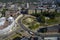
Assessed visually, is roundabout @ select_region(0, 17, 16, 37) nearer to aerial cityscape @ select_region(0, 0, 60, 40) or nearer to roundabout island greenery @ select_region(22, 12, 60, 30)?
aerial cityscape @ select_region(0, 0, 60, 40)

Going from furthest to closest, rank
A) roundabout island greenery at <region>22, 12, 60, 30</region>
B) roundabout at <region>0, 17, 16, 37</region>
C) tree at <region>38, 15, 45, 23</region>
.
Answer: tree at <region>38, 15, 45, 23</region>
roundabout island greenery at <region>22, 12, 60, 30</region>
roundabout at <region>0, 17, 16, 37</region>

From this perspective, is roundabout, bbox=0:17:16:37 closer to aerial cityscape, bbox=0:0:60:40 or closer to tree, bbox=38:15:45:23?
aerial cityscape, bbox=0:0:60:40

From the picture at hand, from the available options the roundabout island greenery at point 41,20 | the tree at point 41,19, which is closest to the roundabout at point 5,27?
the roundabout island greenery at point 41,20

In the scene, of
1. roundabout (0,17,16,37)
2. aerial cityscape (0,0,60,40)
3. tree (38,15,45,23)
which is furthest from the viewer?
tree (38,15,45,23)

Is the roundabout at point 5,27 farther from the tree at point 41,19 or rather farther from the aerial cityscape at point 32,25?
the tree at point 41,19

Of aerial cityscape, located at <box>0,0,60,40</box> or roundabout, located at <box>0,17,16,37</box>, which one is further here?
roundabout, located at <box>0,17,16,37</box>

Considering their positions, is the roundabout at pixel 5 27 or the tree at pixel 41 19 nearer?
the roundabout at pixel 5 27

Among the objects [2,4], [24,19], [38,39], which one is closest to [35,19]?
[24,19]

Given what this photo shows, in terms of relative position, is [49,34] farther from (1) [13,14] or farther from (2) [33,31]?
(1) [13,14]

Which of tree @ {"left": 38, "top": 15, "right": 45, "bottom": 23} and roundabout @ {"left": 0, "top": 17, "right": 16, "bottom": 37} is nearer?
roundabout @ {"left": 0, "top": 17, "right": 16, "bottom": 37}

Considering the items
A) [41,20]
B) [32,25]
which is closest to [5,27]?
[32,25]

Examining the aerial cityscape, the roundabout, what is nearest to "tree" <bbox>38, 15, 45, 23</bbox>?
the aerial cityscape
